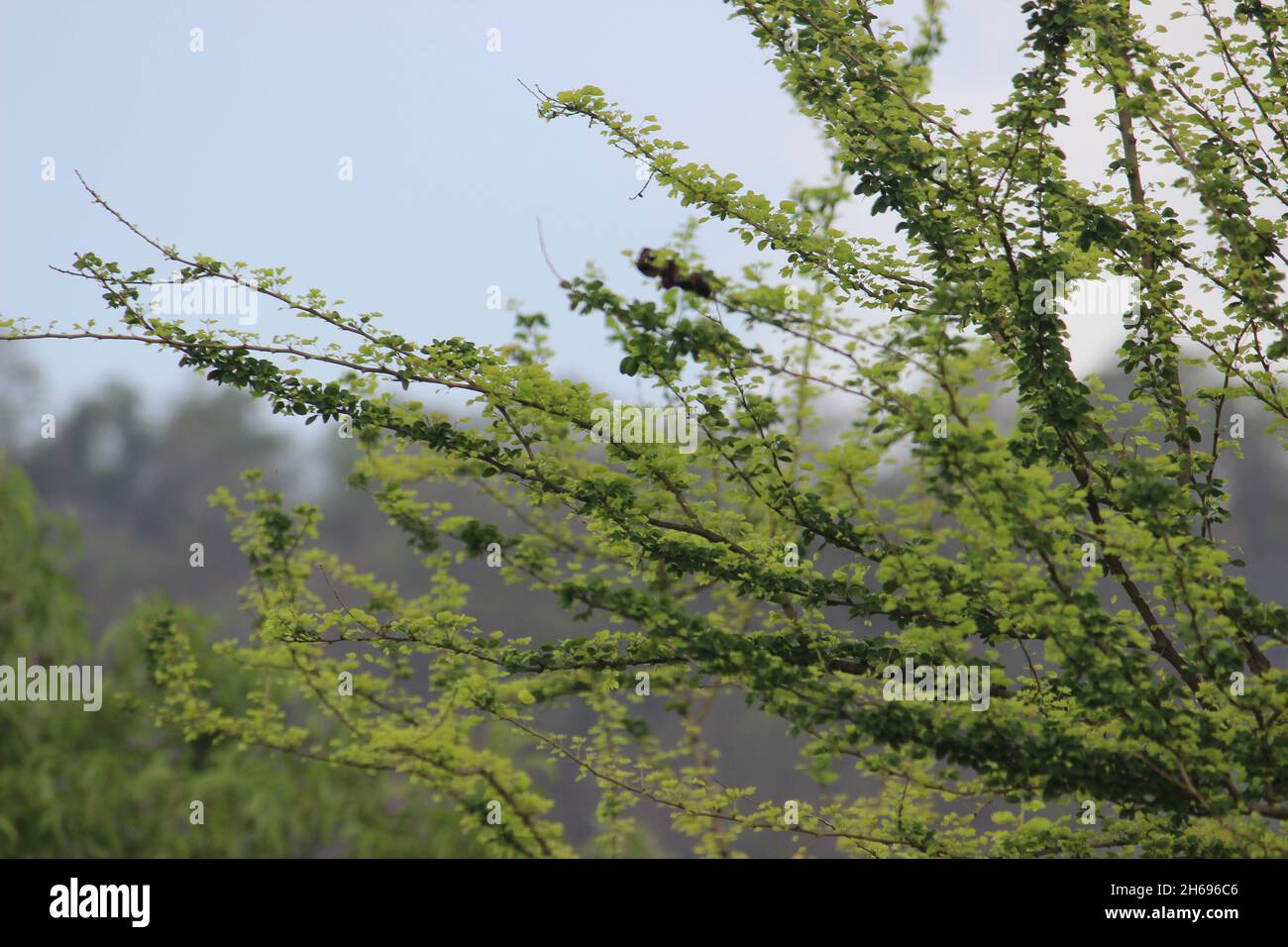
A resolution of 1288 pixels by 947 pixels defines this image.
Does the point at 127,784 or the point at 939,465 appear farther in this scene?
the point at 127,784

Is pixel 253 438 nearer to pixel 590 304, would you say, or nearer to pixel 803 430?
pixel 803 430

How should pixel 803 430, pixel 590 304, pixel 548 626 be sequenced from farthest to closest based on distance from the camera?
1. pixel 548 626
2. pixel 803 430
3. pixel 590 304

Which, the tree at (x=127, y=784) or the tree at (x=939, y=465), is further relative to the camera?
the tree at (x=127, y=784)

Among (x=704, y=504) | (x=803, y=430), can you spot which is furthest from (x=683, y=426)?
(x=803, y=430)

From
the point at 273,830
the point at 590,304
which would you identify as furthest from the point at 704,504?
the point at 273,830

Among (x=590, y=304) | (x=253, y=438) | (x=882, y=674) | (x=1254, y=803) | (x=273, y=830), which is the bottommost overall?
(x=273, y=830)

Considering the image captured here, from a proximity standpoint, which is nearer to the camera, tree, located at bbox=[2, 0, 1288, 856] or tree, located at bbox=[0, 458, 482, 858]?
tree, located at bbox=[2, 0, 1288, 856]

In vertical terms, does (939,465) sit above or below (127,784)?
above

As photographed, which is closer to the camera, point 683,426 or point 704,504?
point 683,426

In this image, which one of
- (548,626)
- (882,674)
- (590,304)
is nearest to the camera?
(590,304)

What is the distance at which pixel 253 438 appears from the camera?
4475cm
